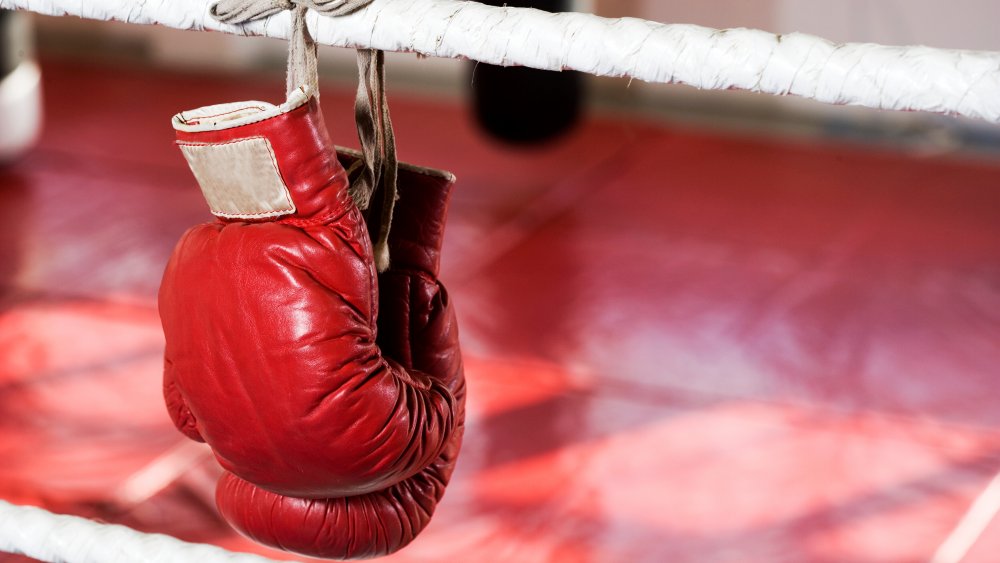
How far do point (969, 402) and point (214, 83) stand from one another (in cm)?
302

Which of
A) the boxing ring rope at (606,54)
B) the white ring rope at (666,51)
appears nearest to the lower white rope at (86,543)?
the boxing ring rope at (606,54)

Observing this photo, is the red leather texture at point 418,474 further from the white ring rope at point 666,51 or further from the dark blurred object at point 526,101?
the dark blurred object at point 526,101

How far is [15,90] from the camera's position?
3.13 meters

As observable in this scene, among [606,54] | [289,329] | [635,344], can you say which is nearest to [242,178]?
[289,329]

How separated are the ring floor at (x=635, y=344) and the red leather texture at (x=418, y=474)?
2.55ft

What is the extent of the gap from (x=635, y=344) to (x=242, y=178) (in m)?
1.69

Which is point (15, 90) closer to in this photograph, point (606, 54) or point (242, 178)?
point (242, 178)

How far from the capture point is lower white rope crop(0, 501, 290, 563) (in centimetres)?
73

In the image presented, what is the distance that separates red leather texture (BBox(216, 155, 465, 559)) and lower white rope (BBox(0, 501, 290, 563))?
9 cm

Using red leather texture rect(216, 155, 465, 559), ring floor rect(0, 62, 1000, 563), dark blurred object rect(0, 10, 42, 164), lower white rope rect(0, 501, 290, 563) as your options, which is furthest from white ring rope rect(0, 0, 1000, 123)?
dark blurred object rect(0, 10, 42, 164)

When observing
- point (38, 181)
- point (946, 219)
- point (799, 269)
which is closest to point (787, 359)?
point (799, 269)

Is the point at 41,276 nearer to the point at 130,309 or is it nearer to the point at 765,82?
the point at 130,309

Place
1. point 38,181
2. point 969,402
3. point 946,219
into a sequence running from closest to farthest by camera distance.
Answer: point 969,402 < point 946,219 < point 38,181

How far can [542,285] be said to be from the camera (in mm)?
2637
